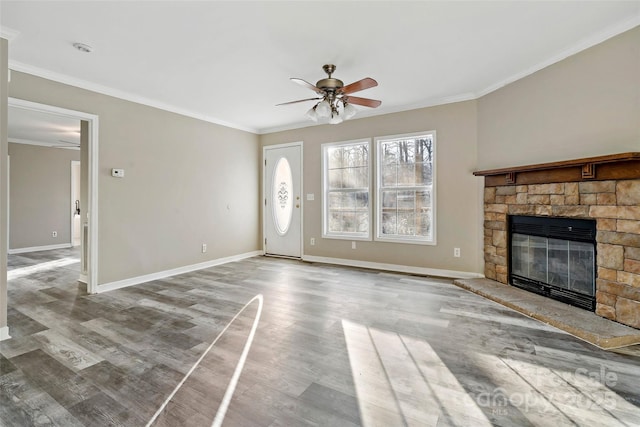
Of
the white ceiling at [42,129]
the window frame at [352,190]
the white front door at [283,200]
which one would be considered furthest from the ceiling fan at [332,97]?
the white ceiling at [42,129]

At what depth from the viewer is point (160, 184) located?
4.50 m

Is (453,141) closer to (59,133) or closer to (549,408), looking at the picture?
(549,408)

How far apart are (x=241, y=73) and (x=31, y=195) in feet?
22.5

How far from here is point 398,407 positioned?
5.50ft

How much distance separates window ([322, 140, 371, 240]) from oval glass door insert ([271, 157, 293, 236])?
2.65 feet

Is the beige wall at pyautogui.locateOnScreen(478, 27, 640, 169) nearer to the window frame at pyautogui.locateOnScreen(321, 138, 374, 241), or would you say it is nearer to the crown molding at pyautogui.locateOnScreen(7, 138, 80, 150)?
the window frame at pyautogui.locateOnScreen(321, 138, 374, 241)

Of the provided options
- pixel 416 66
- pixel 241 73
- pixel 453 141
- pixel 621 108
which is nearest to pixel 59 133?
pixel 241 73

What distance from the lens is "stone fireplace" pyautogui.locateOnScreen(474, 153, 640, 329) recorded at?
8.23 ft

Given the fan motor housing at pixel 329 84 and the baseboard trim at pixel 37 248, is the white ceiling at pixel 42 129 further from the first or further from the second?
the fan motor housing at pixel 329 84

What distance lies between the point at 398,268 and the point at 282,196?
264cm

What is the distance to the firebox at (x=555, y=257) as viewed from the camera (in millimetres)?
2910

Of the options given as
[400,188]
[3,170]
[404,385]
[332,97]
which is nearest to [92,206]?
[3,170]

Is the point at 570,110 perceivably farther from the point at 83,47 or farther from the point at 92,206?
the point at 92,206

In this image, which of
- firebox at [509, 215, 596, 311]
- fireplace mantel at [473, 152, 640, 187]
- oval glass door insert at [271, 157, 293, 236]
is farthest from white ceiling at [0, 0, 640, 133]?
oval glass door insert at [271, 157, 293, 236]
